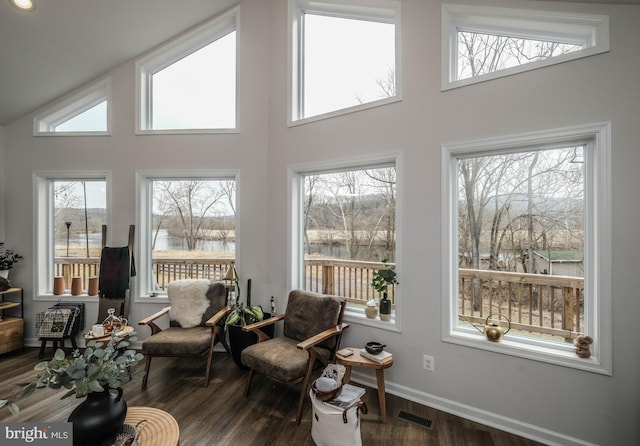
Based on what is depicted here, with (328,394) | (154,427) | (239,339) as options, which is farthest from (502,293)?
(154,427)

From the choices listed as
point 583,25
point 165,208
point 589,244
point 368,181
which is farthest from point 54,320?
point 583,25

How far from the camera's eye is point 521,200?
2350mm

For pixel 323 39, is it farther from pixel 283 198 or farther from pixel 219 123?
pixel 283 198

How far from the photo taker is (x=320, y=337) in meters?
2.45

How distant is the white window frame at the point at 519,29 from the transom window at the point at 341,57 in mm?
441

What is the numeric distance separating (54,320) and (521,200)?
4868 mm

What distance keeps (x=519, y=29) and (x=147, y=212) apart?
4.22 m

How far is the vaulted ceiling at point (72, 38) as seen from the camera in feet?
9.30

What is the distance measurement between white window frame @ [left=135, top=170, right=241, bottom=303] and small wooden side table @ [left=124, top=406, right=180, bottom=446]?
198cm

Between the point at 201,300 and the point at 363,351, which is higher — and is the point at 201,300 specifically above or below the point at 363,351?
above

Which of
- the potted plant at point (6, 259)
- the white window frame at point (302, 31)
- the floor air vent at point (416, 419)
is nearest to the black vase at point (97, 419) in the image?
the floor air vent at point (416, 419)

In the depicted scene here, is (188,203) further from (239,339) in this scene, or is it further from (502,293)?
(502,293)

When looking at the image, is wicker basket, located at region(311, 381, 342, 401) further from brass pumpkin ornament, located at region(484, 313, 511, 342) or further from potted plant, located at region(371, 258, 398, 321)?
brass pumpkin ornament, located at region(484, 313, 511, 342)

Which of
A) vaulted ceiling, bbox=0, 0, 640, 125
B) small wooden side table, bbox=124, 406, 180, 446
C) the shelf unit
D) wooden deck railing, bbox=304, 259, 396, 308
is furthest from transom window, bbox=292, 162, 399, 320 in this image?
the shelf unit
